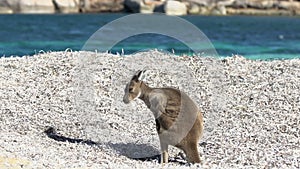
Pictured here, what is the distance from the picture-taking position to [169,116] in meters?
8.66

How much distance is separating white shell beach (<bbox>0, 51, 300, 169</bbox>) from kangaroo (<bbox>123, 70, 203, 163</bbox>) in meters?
0.24

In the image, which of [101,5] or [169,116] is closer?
[169,116]

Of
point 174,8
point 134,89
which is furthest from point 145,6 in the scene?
point 134,89

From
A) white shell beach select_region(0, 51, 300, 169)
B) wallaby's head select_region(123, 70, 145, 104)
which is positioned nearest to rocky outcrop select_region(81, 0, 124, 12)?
white shell beach select_region(0, 51, 300, 169)

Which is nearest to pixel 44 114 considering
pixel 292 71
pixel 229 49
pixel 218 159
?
pixel 218 159

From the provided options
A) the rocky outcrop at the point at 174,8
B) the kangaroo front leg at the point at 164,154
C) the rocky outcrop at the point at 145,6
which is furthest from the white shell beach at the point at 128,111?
the rocky outcrop at the point at 174,8

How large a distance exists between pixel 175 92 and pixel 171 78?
3.51 metres

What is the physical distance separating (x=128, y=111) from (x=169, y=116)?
207cm

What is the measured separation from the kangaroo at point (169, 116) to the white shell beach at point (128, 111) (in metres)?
0.24

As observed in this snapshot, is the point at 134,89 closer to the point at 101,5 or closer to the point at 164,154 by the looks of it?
the point at 164,154

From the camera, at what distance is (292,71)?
513 inches

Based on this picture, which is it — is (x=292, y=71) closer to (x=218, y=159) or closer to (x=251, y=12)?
(x=218, y=159)

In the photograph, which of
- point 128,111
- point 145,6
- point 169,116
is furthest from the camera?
point 145,6

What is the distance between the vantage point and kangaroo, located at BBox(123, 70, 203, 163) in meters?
8.59
